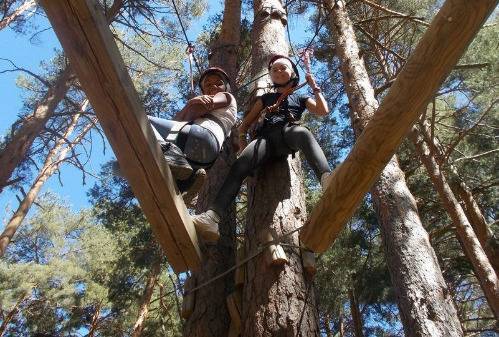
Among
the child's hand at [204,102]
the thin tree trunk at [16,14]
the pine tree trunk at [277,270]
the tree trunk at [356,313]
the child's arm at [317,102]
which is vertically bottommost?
the pine tree trunk at [277,270]

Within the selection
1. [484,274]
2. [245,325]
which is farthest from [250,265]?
[484,274]

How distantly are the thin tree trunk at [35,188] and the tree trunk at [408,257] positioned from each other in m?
4.69

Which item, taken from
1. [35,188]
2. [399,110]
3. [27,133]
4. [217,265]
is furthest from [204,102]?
[35,188]

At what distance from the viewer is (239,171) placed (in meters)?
2.77

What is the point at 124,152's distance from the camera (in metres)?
1.87

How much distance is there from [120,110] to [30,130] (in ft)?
19.5

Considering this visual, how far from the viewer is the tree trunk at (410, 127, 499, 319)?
509cm

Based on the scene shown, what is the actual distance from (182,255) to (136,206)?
6.13 metres

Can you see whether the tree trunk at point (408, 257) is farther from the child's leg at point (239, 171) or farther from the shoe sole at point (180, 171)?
the shoe sole at point (180, 171)

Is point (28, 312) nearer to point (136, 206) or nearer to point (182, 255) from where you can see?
point (136, 206)

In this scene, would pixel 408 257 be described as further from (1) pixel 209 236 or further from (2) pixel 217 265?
(1) pixel 209 236

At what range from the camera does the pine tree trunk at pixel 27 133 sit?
21.9ft

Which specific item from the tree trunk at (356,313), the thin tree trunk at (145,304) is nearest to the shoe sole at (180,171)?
the thin tree trunk at (145,304)

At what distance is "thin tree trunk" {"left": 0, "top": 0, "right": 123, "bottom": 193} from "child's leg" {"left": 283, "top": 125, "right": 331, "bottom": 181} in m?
5.16
